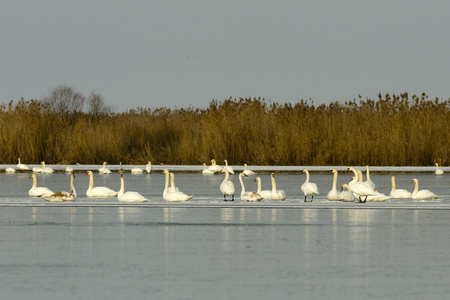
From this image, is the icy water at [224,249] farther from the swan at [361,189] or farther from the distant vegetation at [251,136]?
the distant vegetation at [251,136]

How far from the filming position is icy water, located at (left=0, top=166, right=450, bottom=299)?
7.11 m

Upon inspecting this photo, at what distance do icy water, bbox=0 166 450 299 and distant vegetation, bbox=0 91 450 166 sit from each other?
13.3 meters

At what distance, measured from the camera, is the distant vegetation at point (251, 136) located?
29922mm

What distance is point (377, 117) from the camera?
31766 mm

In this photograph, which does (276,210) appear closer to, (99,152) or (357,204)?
(357,204)

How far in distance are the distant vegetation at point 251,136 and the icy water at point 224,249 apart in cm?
1329

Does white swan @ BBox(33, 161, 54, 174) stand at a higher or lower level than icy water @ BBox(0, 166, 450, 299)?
higher

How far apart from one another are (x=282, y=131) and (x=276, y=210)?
1561 centimetres

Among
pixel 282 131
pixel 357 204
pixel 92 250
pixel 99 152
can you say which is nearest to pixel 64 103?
pixel 99 152

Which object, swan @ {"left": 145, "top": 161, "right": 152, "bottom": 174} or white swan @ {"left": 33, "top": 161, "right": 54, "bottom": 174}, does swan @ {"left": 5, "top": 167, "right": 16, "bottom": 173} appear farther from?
swan @ {"left": 145, "top": 161, "right": 152, "bottom": 174}

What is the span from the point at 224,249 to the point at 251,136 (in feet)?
72.4

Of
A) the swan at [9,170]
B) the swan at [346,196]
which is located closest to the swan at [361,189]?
the swan at [346,196]

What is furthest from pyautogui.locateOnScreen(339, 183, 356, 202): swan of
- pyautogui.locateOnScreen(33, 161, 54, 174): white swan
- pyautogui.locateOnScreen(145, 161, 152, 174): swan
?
pyautogui.locateOnScreen(33, 161, 54, 174): white swan

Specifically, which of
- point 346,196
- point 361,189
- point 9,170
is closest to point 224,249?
point 361,189
